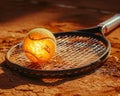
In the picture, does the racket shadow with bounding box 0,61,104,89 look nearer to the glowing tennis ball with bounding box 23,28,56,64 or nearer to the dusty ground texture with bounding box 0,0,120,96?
the dusty ground texture with bounding box 0,0,120,96

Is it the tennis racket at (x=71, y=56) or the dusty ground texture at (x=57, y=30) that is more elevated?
the tennis racket at (x=71, y=56)

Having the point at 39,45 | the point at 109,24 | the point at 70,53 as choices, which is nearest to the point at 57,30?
the point at 109,24

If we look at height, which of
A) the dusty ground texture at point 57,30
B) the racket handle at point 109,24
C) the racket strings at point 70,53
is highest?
the racket handle at point 109,24

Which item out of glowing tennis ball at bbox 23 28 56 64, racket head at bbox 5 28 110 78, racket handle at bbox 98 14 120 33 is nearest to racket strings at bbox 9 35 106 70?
racket head at bbox 5 28 110 78

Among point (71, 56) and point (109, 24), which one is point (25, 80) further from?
point (109, 24)

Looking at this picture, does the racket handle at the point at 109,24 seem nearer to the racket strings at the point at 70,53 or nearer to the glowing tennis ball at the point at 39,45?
the racket strings at the point at 70,53

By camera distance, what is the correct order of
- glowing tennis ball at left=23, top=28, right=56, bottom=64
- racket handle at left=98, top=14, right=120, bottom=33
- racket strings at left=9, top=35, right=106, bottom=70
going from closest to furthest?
glowing tennis ball at left=23, top=28, right=56, bottom=64 → racket strings at left=9, top=35, right=106, bottom=70 → racket handle at left=98, top=14, right=120, bottom=33

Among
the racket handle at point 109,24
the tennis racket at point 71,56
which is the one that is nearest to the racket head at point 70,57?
the tennis racket at point 71,56

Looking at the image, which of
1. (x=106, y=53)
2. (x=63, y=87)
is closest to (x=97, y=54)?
(x=106, y=53)
